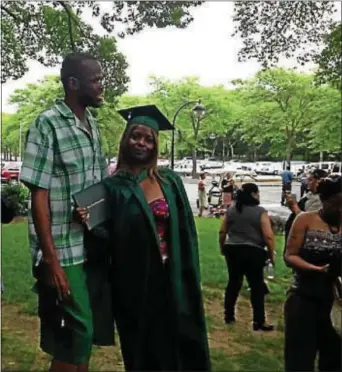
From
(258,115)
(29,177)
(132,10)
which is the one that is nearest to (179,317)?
(29,177)

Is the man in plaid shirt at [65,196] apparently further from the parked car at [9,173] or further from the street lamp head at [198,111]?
the street lamp head at [198,111]

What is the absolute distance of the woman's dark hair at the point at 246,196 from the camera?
3.06 m

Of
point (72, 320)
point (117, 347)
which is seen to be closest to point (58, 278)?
point (72, 320)

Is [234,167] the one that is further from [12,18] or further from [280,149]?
[12,18]

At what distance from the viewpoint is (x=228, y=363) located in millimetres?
2580

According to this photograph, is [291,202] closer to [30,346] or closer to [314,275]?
[314,275]

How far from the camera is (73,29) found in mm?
2402

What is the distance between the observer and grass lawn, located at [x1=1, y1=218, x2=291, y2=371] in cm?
253

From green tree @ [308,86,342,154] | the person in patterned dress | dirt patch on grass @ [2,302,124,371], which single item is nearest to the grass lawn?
dirt patch on grass @ [2,302,124,371]

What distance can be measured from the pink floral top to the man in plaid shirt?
157 millimetres

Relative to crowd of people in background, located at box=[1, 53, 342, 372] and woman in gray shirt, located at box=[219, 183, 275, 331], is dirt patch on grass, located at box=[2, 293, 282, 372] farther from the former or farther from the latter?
crowd of people in background, located at box=[1, 53, 342, 372]

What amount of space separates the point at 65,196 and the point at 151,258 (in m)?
0.27

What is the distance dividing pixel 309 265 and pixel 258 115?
47.3 inches

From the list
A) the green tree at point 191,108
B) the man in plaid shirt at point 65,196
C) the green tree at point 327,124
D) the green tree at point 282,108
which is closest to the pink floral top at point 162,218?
the man in plaid shirt at point 65,196
